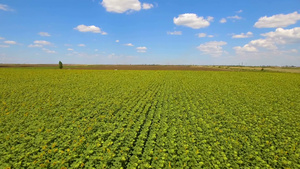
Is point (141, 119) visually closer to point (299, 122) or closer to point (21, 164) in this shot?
point (21, 164)

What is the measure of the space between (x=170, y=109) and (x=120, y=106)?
4.46 meters

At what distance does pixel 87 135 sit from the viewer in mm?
8695

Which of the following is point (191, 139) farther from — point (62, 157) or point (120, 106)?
point (120, 106)

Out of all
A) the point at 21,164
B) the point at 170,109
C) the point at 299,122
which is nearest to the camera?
the point at 21,164

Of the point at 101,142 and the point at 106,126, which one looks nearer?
the point at 101,142

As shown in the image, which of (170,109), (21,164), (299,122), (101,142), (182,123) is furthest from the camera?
(170,109)

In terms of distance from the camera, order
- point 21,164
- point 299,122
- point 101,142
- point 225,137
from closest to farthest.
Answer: point 21,164
point 101,142
point 225,137
point 299,122

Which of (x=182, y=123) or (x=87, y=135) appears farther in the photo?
(x=182, y=123)

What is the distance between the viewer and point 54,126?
32.1 feet

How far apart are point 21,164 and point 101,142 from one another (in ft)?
10.2

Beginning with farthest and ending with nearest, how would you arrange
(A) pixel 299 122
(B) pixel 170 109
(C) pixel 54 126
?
(B) pixel 170 109, (A) pixel 299 122, (C) pixel 54 126

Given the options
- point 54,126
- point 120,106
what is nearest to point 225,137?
point 120,106

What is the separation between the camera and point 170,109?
1351 cm

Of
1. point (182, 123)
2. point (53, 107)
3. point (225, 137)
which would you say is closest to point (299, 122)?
point (225, 137)
